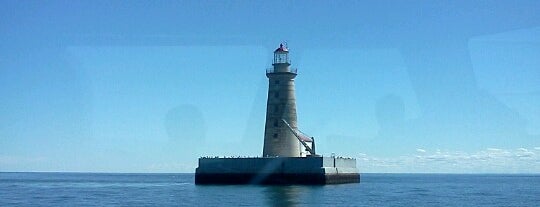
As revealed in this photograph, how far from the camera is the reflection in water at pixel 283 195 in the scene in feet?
137

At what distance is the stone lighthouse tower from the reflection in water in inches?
202

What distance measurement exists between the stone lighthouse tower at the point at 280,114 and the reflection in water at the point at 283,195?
202 inches

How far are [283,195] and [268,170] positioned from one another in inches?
410

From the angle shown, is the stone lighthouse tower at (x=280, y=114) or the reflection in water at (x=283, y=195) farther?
the stone lighthouse tower at (x=280, y=114)

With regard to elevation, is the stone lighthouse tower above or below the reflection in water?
above

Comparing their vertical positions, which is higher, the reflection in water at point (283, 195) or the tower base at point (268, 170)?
the tower base at point (268, 170)

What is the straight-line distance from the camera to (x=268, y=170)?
58.2 meters

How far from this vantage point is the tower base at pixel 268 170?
57562 millimetres

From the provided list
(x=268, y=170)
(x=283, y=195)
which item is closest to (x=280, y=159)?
(x=268, y=170)

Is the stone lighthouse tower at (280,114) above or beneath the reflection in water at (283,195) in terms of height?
above

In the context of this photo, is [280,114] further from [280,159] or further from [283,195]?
[283,195]

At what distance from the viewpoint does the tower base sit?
57562 millimetres

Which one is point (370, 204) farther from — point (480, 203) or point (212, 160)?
point (212, 160)

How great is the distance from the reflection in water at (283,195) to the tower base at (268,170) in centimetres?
172
